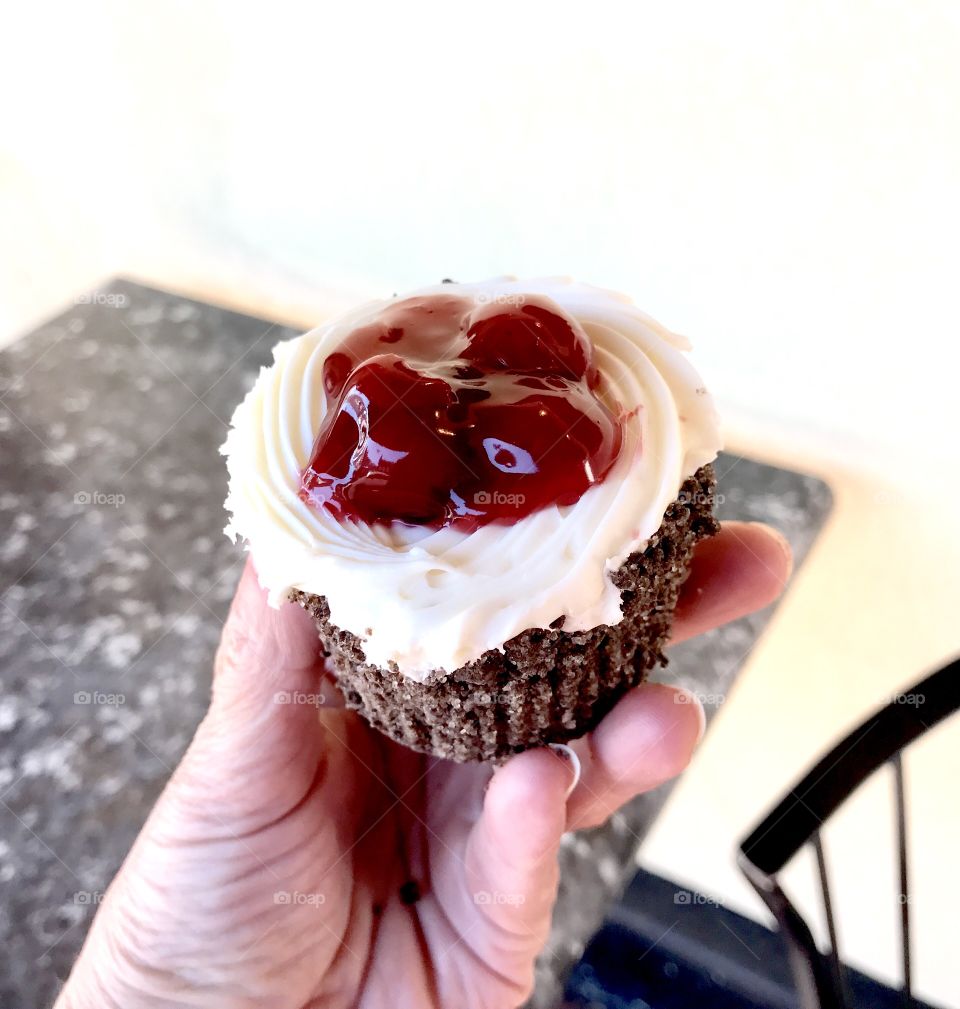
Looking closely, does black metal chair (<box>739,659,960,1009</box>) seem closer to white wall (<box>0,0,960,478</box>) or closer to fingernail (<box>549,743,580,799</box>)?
fingernail (<box>549,743,580,799</box>)

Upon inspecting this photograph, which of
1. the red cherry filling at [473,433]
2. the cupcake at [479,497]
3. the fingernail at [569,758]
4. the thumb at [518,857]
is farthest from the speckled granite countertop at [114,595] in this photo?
the red cherry filling at [473,433]

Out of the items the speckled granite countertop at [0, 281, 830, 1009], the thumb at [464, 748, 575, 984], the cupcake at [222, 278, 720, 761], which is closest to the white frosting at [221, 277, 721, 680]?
the cupcake at [222, 278, 720, 761]

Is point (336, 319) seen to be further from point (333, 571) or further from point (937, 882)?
point (937, 882)

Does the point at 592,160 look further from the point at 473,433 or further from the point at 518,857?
the point at 518,857

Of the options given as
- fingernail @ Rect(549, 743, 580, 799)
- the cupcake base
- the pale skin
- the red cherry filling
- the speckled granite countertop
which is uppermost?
the red cherry filling

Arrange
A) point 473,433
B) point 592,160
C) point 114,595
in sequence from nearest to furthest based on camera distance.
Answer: point 473,433
point 114,595
point 592,160

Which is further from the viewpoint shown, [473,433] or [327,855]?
[327,855]

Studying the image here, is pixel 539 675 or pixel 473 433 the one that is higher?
pixel 473 433

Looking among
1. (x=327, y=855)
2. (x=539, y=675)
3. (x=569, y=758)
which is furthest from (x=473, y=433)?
(x=327, y=855)
